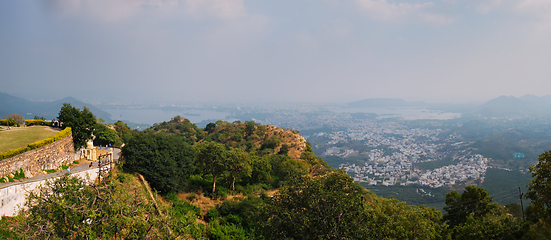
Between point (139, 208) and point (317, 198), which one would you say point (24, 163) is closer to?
point (139, 208)

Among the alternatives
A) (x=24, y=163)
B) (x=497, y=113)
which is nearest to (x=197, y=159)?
(x=24, y=163)

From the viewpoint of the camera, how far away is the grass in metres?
16.8

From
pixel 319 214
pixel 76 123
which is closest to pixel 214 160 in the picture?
pixel 76 123

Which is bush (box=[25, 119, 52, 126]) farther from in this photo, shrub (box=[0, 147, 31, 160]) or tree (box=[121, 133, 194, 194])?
shrub (box=[0, 147, 31, 160])

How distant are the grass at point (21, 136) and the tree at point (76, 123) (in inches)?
57.1

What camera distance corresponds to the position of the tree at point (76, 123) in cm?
2188

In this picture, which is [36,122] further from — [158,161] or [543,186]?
[543,186]

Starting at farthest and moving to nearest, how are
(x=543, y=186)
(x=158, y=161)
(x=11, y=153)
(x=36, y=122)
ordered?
(x=36, y=122), (x=158, y=161), (x=11, y=153), (x=543, y=186)

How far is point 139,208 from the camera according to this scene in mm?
8414

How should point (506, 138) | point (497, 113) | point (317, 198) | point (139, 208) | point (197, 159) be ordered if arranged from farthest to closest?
point (497, 113), point (506, 138), point (197, 159), point (317, 198), point (139, 208)

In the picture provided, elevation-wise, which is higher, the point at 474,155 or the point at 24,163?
the point at 24,163

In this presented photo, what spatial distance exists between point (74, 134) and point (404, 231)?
2696 cm

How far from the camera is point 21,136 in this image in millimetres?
19172

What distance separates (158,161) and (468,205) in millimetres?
28484
